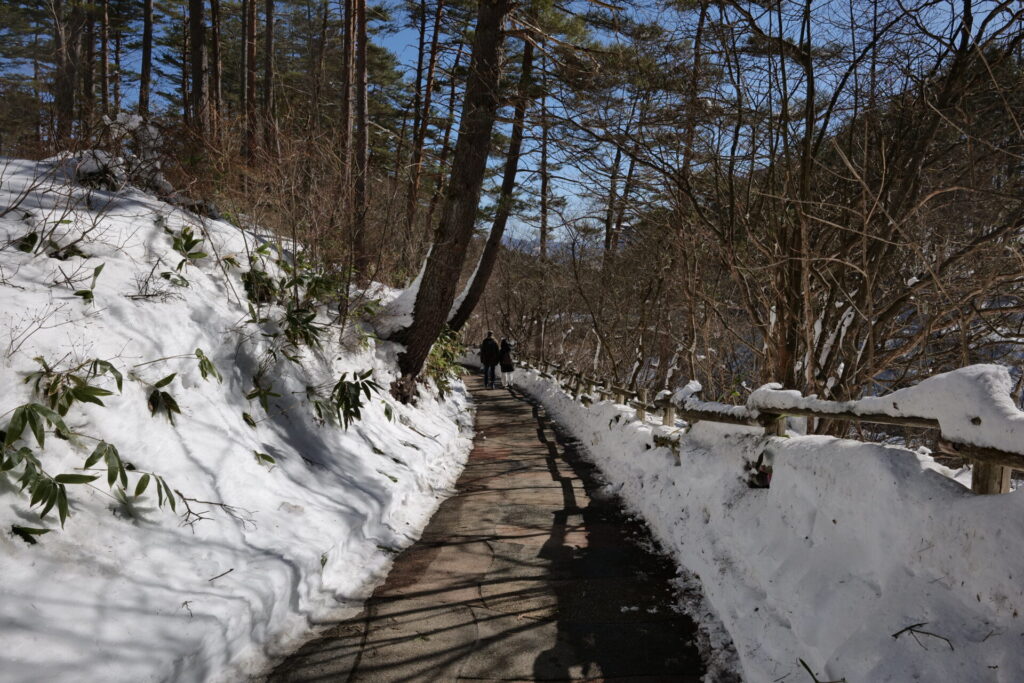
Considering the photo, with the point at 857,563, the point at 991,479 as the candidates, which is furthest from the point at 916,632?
the point at 991,479

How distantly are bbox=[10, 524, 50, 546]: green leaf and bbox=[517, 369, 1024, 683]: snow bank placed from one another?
11.4ft

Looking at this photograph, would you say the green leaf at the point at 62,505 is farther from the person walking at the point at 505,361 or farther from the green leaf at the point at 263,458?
the person walking at the point at 505,361

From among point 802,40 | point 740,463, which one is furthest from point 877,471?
point 802,40

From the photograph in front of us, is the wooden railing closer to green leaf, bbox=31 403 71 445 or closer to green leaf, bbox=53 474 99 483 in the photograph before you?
green leaf, bbox=53 474 99 483

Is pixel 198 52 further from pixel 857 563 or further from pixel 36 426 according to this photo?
pixel 857 563

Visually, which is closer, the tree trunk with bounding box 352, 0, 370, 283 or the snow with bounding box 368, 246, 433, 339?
the tree trunk with bounding box 352, 0, 370, 283

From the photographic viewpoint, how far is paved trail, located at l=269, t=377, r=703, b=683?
2980 mm

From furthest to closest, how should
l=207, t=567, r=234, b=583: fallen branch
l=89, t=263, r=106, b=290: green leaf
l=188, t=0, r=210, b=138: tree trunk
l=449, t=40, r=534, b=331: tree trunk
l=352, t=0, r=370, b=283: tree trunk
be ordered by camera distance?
l=188, t=0, r=210, b=138: tree trunk → l=449, t=40, r=534, b=331: tree trunk → l=352, t=0, r=370, b=283: tree trunk → l=89, t=263, r=106, b=290: green leaf → l=207, t=567, r=234, b=583: fallen branch

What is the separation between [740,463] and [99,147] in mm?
7094

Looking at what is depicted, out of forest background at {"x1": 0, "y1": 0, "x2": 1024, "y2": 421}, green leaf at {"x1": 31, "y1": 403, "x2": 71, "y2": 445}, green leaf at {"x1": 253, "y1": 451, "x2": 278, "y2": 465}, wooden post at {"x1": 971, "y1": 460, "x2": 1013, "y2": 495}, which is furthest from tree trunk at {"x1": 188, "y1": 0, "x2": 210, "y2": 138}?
wooden post at {"x1": 971, "y1": 460, "x2": 1013, "y2": 495}

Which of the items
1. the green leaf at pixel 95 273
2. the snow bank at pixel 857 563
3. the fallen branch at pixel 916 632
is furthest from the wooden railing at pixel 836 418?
the green leaf at pixel 95 273

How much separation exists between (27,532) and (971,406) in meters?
4.07

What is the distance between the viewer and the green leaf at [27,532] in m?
2.54

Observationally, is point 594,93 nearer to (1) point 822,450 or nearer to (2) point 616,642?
(1) point 822,450
